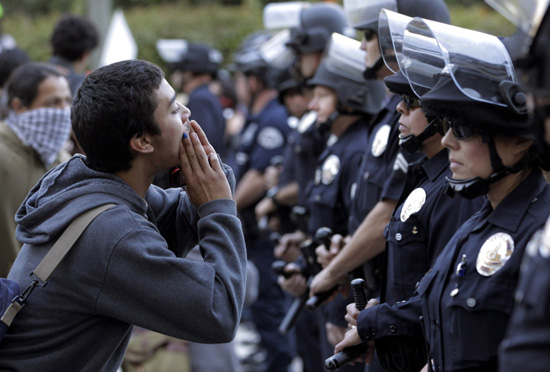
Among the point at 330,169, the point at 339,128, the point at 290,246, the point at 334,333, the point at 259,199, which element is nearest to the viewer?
the point at 334,333

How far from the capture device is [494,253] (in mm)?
2490

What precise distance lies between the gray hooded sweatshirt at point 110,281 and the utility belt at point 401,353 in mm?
866

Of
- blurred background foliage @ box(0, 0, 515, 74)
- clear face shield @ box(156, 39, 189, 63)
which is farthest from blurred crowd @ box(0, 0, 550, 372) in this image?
blurred background foliage @ box(0, 0, 515, 74)

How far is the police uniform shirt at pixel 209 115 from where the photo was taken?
790 cm

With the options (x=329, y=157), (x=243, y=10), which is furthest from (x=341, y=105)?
(x=243, y=10)

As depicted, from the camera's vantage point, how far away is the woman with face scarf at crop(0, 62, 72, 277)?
415cm

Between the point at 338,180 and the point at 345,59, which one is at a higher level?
the point at 345,59

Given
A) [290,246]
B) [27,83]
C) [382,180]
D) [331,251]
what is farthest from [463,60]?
[290,246]

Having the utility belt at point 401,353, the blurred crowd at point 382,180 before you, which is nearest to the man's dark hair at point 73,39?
the blurred crowd at point 382,180

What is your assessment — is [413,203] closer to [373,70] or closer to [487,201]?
[487,201]

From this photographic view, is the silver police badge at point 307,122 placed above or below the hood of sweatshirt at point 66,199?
below

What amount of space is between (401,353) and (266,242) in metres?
4.93

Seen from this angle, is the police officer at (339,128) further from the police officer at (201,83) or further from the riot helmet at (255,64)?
the riot helmet at (255,64)

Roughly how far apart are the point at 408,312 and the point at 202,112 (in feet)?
16.9
